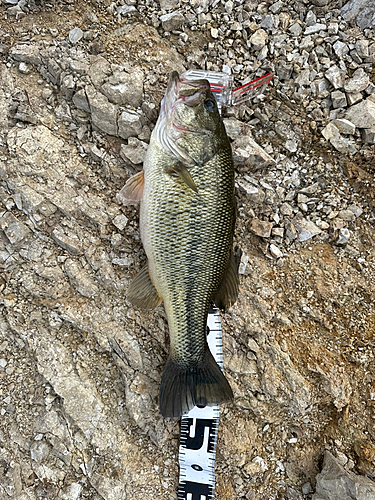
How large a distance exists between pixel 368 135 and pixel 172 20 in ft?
6.64

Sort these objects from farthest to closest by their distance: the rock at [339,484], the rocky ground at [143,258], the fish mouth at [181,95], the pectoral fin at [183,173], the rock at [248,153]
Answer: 1. the rock at [248,153]
2. the rocky ground at [143,258]
3. the rock at [339,484]
4. the fish mouth at [181,95]
5. the pectoral fin at [183,173]

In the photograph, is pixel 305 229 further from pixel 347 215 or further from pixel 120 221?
pixel 120 221

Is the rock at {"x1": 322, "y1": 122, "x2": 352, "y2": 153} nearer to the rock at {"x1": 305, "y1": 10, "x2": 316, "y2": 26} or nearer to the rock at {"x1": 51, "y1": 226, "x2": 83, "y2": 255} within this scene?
the rock at {"x1": 305, "y1": 10, "x2": 316, "y2": 26}

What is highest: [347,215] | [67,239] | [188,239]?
[188,239]

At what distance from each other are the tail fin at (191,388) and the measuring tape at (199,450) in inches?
11.1

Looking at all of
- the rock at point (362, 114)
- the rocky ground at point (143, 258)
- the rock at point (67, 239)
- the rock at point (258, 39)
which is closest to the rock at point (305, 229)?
the rocky ground at point (143, 258)

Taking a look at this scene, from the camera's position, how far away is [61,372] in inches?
126

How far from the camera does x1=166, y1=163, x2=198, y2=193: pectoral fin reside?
2.71 m

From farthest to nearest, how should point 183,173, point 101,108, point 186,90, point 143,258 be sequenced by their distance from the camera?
point 143,258 → point 101,108 → point 186,90 → point 183,173

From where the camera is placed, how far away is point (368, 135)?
11.2 feet

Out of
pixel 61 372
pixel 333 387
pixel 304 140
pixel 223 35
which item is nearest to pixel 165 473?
pixel 61 372

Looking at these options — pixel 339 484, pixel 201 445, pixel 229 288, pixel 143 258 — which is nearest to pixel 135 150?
pixel 143 258

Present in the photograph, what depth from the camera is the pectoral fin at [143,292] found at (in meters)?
3.06

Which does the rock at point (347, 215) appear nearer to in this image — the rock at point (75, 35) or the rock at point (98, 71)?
the rock at point (98, 71)
